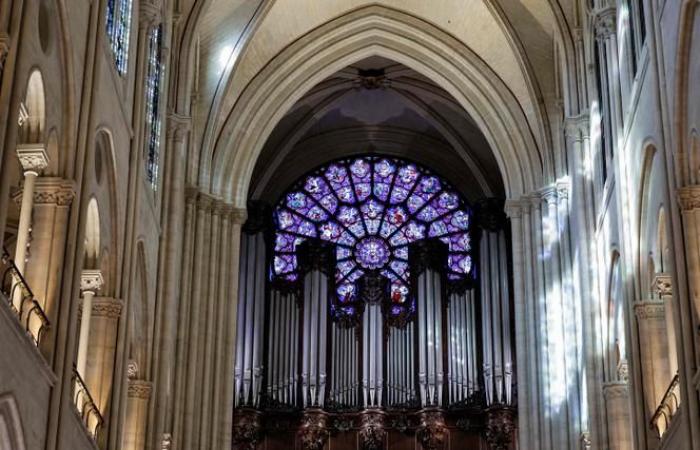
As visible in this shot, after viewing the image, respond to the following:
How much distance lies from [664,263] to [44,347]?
8197 millimetres

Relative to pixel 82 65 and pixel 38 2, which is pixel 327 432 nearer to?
pixel 82 65

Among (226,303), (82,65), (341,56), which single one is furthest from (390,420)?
(82,65)

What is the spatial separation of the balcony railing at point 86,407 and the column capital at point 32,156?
279 cm

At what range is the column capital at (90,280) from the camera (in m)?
17.5

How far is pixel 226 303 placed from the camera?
2667 centimetres

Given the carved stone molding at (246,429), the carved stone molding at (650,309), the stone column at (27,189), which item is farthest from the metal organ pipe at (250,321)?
the stone column at (27,189)

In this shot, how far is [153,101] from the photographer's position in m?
22.3

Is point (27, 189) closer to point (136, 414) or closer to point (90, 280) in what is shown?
point (90, 280)

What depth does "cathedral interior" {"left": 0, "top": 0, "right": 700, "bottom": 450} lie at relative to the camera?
15.5 meters

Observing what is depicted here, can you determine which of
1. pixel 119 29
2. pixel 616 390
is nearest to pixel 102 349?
pixel 119 29

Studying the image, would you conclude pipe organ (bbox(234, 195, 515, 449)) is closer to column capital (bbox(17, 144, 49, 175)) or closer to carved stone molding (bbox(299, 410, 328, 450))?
carved stone molding (bbox(299, 410, 328, 450))

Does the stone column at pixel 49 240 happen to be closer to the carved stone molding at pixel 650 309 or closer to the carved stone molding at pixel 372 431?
the carved stone molding at pixel 650 309

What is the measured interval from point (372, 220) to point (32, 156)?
19.8 metres

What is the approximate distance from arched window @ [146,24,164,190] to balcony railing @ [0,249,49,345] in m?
7.48
